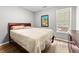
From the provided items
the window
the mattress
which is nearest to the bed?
the mattress

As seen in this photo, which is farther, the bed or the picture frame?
the picture frame

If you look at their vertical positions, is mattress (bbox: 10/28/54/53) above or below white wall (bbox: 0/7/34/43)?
below

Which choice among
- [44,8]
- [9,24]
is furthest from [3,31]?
[44,8]

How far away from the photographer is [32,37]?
2.98 ft

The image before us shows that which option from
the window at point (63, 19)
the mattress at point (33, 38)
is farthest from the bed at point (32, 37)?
the window at point (63, 19)

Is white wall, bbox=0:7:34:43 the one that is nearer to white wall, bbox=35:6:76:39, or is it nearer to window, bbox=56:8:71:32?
white wall, bbox=35:6:76:39

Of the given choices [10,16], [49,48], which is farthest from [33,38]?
[10,16]

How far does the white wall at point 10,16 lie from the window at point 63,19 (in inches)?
16.0

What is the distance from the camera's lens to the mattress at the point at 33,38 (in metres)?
0.91

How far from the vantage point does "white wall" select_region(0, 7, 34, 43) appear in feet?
3.19

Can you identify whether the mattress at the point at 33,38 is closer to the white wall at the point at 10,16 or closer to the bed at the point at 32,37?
the bed at the point at 32,37

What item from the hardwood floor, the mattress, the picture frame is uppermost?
the picture frame

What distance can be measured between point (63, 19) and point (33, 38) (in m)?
0.50
